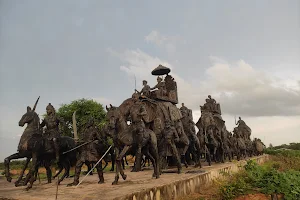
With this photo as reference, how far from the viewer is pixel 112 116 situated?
8398 mm

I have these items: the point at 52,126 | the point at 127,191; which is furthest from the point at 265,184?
the point at 52,126

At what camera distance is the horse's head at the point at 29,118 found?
8.14 metres

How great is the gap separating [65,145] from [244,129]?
58.9 ft

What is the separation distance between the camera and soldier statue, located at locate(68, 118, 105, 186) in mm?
7570

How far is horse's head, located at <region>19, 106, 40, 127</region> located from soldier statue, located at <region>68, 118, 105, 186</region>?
177 centimetres

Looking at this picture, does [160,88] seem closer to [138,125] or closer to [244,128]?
[138,125]

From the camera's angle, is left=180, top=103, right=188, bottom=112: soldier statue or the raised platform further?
left=180, top=103, right=188, bottom=112: soldier statue

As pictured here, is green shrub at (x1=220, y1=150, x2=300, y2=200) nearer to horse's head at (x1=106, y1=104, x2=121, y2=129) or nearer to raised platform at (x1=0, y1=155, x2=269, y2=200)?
raised platform at (x1=0, y1=155, x2=269, y2=200)

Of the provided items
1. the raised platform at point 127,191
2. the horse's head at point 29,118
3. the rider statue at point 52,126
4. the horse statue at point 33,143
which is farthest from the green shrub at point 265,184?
the horse's head at point 29,118

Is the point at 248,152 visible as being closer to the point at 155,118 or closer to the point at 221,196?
the point at 155,118

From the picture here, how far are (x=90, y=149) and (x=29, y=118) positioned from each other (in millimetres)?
2303

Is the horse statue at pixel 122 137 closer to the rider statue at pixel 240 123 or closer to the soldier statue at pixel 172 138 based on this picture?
the soldier statue at pixel 172 138

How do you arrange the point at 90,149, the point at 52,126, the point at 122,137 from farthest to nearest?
1. the point at 52,126
2. the point at 122,137
3. the point at 90,149

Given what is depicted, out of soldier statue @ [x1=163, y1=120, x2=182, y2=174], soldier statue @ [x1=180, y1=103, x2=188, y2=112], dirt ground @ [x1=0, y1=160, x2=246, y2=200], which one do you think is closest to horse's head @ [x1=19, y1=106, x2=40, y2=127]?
dirt ground @ [x1=0, y1=160, x2=246, y2=200]
